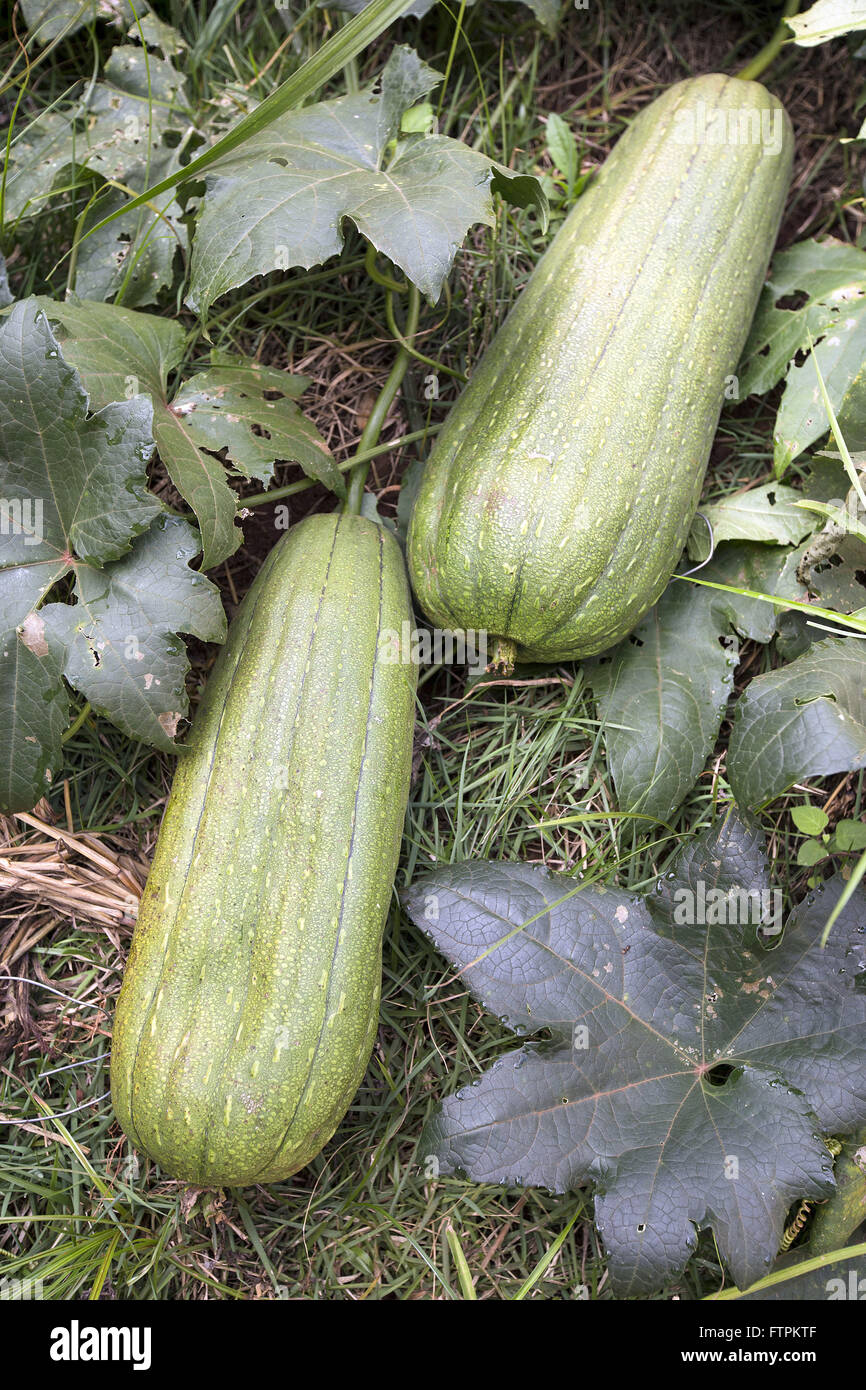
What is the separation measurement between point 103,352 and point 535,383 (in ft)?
3.17

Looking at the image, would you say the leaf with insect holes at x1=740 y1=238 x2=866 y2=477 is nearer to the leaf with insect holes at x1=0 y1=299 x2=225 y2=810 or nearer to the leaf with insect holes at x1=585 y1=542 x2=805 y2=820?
the leaf with insect holes at x1=585 y1=542 x2=805 y2=820

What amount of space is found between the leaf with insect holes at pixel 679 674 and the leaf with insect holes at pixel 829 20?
3.91 ft

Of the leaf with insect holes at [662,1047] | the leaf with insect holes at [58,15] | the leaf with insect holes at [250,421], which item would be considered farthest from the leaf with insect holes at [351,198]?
the leaf with insect holes at [662,1047]

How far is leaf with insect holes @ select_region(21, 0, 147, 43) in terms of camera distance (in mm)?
2643

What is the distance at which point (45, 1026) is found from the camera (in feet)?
8.43

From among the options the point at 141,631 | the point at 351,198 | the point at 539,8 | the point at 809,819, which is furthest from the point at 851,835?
the point at 539,8

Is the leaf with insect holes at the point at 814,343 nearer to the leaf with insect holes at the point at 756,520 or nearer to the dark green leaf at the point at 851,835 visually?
the leaf with insect holes at the point at 756,520

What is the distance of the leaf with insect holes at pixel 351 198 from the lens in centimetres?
198

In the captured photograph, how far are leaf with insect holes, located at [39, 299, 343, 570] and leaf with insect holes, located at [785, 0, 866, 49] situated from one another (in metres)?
1.46

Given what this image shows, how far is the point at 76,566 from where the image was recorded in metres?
2.16

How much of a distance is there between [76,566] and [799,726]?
156 cm

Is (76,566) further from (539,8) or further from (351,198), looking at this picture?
(539,8)

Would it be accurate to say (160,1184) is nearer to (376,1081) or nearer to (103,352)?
(376,1081)
